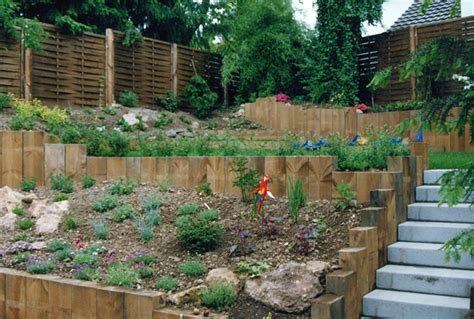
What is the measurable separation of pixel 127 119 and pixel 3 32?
2834 millimetres

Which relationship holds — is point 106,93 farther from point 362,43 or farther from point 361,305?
point 361,305

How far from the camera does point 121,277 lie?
5.18 m

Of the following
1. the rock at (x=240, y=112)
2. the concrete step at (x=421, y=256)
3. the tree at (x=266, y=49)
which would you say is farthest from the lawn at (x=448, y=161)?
the tree at (x=266, y=49)

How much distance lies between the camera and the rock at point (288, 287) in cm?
465

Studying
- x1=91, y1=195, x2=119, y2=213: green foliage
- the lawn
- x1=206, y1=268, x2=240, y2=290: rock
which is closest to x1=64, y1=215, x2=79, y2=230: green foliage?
x1=91, y1=195, x2=119, y2=213: green foliage

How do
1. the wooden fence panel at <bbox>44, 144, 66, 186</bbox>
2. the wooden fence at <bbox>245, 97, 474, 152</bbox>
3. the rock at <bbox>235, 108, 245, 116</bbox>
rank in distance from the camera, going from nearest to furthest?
the wooden fence panel at <bbox>44, 144, 66, 186</bbox> < the wooden fence at <bbox>245, 97, 474, 152</bbox> < the rock at <bbox>235, 108, 245, 116</bbox>

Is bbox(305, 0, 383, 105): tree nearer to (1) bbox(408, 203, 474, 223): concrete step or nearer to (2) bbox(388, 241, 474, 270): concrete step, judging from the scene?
(1) bbox(408, 203, 474, 223): concrete step

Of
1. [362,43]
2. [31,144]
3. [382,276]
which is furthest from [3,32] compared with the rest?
[382,276]

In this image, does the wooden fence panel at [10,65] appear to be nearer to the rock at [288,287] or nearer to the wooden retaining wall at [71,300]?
the wooden retaining wall at [71,300]

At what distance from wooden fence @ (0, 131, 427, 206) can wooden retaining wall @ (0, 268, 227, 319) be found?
6.74 feet

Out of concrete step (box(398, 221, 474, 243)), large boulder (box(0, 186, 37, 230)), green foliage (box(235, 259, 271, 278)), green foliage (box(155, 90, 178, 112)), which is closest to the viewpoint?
green foliage (box(235, 259, 271, 278))

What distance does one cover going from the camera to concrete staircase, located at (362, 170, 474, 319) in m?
4.81

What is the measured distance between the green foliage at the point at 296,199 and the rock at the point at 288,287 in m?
0.88

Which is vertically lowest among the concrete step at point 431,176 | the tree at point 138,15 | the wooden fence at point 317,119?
the concrete step at point 431,176
